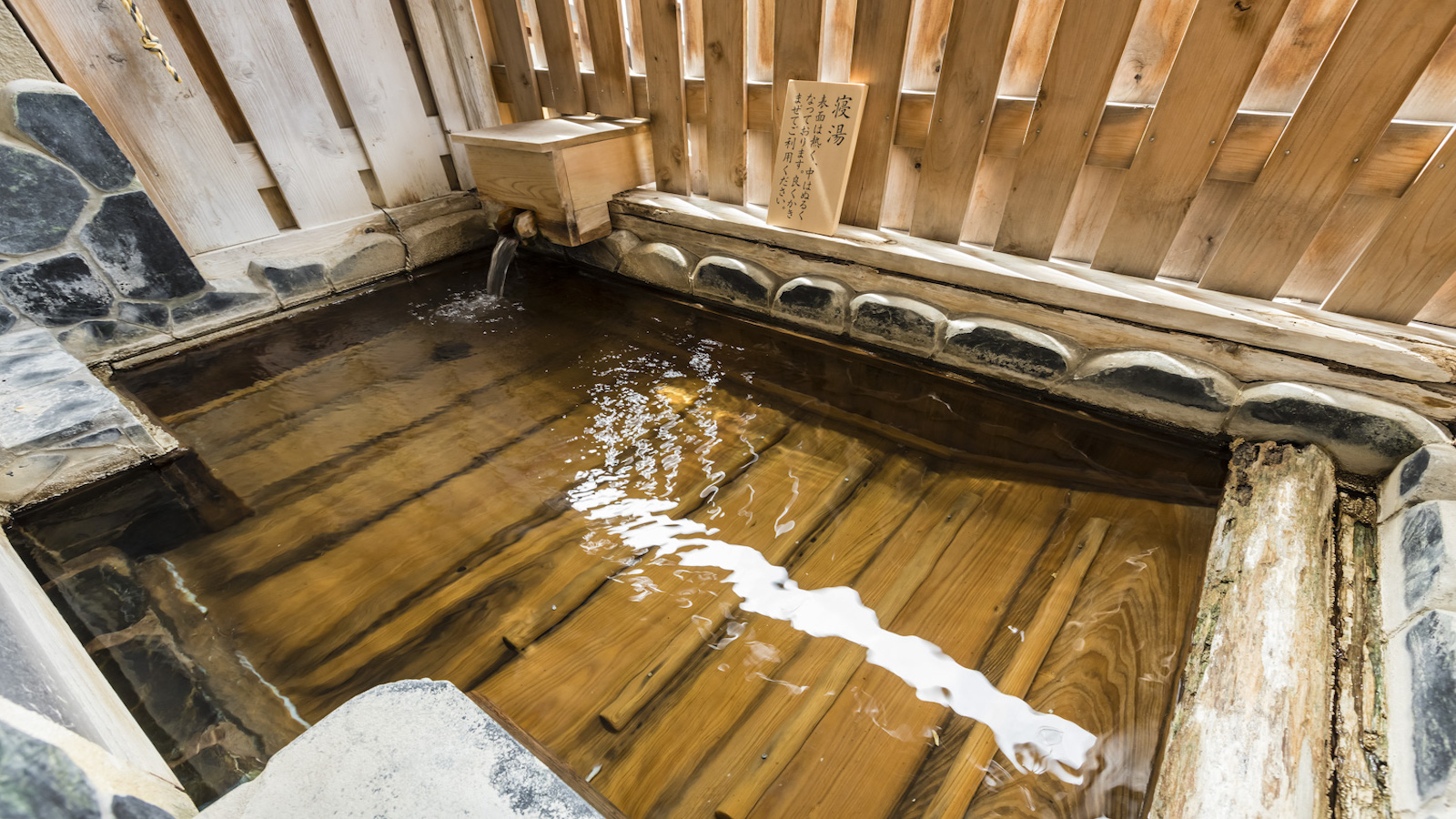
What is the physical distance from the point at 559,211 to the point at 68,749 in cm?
281

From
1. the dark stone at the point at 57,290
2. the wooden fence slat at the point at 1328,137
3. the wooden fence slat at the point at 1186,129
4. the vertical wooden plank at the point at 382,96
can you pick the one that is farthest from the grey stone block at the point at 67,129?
the wooden fence slat at the point at 1328,137

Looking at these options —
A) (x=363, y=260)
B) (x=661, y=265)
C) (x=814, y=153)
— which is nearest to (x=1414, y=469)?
(x=814, y=153)

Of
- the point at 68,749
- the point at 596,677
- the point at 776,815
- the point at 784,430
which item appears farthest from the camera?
the point at 784,430

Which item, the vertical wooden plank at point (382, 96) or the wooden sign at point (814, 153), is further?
the vertical wooden plank at point (382, 96)

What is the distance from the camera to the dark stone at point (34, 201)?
236 cm

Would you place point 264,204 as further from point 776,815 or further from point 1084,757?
point 1084,757

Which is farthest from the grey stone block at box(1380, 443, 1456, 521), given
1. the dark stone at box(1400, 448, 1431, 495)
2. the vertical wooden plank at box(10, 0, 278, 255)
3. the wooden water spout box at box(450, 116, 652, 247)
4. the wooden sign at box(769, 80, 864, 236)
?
the vertical wooden plank at box(10, 0, 278, 255)

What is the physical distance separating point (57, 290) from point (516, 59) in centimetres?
254

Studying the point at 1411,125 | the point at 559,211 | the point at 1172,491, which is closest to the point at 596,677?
the point at 1172,491

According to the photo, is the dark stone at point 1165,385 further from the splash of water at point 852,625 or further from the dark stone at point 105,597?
the dark stone at point 105,597

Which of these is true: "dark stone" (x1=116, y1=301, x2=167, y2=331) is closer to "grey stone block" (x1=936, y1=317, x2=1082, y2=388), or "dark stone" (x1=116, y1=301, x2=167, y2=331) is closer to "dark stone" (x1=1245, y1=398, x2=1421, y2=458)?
"grey stone block" (x1=936, y1=317, x2=1082, y2=388)

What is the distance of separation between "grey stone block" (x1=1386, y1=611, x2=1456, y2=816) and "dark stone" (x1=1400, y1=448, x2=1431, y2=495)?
57cm

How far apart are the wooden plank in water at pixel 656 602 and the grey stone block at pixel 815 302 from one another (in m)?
0.75

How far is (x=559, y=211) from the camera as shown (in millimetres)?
3094
